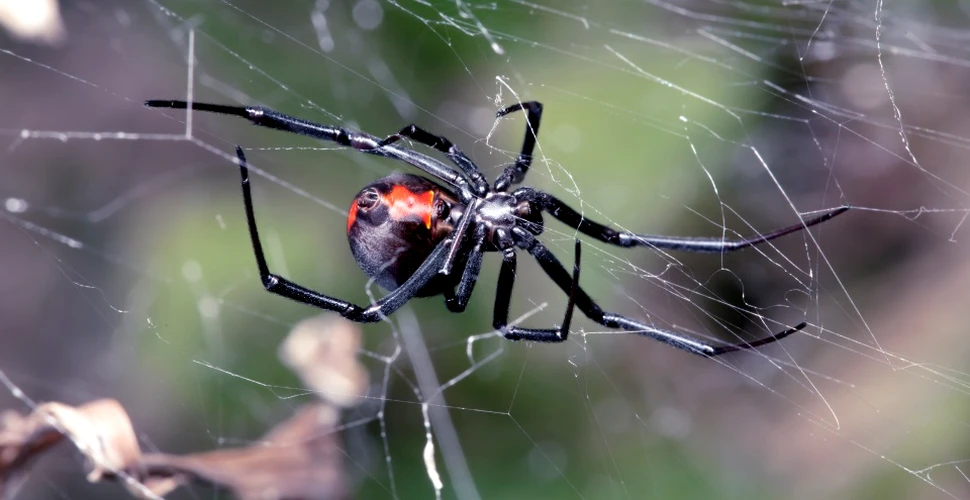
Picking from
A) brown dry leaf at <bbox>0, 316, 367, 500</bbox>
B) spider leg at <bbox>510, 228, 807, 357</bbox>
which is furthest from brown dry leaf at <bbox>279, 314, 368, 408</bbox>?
spider leg at <bbox>510, 228, 807, 357</bbox>

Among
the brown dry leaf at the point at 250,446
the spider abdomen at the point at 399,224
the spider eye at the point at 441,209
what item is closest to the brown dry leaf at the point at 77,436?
the brown dry leaf at the point at 250,446

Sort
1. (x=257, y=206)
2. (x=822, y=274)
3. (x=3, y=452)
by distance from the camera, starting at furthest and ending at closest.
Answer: (x=257, y=206), (x=822, y=274), (x=3, y=452)

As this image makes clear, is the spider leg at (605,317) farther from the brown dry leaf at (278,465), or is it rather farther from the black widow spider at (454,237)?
the brown dry leaf at (278,465)

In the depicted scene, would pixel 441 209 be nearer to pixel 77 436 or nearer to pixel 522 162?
pixel 522 162

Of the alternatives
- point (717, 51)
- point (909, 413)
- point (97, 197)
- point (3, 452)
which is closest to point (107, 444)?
point (3, 452)

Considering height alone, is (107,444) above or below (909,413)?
above

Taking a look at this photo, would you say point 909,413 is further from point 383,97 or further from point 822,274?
point 383,97

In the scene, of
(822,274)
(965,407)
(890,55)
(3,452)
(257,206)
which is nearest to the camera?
(3,452)

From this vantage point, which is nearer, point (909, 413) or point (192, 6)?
point (909, 413)
